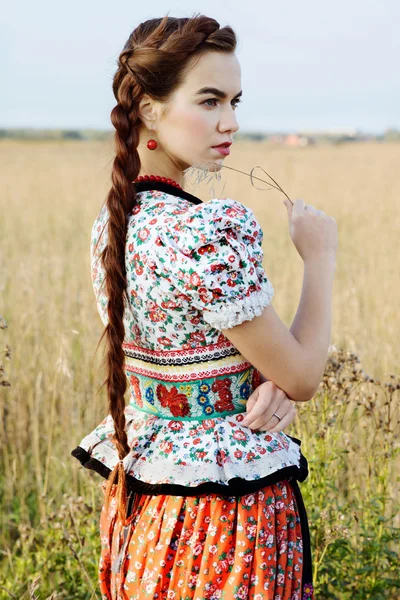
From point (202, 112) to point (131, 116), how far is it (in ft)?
0.53

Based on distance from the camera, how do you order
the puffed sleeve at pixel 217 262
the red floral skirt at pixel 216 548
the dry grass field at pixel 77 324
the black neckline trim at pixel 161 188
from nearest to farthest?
the puffed sleeve at pixel 217 262
the red floral skirt at pixel 216 548
the black neckline trim at pixel 161 188
the dry grass field at pixel 77 324

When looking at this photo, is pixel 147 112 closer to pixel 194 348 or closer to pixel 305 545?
pixel 194 348

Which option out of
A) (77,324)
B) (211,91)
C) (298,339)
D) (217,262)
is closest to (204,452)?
(298,339)

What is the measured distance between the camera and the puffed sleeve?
52.5 inches

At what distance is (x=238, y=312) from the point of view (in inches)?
52.7

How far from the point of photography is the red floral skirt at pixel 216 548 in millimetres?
1438

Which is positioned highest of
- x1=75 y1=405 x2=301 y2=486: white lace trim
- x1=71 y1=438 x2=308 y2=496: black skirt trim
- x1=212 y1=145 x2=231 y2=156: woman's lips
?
x1=212 y1=145 x2=231 y2=156: woman's lips

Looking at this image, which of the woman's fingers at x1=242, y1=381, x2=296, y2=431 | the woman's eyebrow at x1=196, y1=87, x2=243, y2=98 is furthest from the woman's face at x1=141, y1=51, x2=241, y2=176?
the woman's fingers at x1=242, y1=381, x2=296, y2=431

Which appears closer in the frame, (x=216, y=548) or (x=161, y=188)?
(x=216, y=548)

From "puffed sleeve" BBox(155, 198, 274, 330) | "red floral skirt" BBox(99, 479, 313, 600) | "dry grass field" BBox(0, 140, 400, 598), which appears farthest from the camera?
"dry grass field" BBox(0, 140, 400, 598)

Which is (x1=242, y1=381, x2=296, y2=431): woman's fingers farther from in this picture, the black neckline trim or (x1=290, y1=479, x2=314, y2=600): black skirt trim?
the black neckline trim

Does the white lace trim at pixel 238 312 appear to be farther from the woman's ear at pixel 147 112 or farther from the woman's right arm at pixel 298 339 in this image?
the woman's ear at pixel 147 112

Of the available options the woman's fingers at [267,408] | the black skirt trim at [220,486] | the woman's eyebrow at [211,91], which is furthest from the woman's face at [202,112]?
the black skirt trim at [220,486]

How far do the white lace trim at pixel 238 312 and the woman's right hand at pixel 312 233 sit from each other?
0.79 feet
